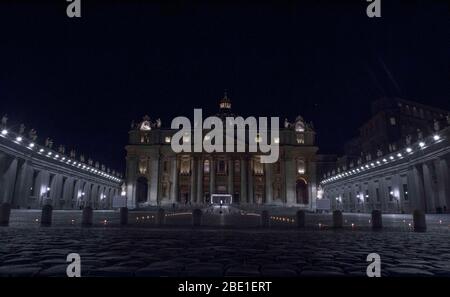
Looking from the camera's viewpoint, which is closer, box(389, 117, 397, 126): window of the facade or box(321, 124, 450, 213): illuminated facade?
box(321, 124, 450, 213): illuminated facade

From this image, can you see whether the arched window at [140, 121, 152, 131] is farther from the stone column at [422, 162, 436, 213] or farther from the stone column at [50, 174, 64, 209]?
the stone column at [422, 162, 436, 213]

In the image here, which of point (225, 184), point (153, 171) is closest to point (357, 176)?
point (225, 184)

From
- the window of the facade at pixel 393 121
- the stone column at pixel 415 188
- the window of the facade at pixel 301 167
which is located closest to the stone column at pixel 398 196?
the stone column at pixel 415 188

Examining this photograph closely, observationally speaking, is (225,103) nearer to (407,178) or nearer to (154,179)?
(154,179)

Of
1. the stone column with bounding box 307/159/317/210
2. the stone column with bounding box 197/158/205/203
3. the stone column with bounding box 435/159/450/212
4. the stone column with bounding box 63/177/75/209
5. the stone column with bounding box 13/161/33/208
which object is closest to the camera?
the stone column with bounding box 435/159/450/212

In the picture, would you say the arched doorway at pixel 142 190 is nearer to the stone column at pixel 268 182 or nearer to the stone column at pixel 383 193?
the stone column at pixel 268 182

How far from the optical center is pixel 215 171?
8431cm

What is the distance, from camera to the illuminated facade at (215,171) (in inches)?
3211

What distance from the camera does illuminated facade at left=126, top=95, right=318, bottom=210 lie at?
81.6 m

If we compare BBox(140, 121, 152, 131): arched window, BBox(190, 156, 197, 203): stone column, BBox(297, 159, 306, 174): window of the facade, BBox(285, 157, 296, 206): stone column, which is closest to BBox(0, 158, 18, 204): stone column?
BBox(140, 121, 152, 131): arched window

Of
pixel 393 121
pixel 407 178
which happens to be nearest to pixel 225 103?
pixel 393 121

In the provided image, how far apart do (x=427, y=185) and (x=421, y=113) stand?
40.5 metres

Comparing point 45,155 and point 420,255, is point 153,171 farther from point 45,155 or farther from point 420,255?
point 420,255
